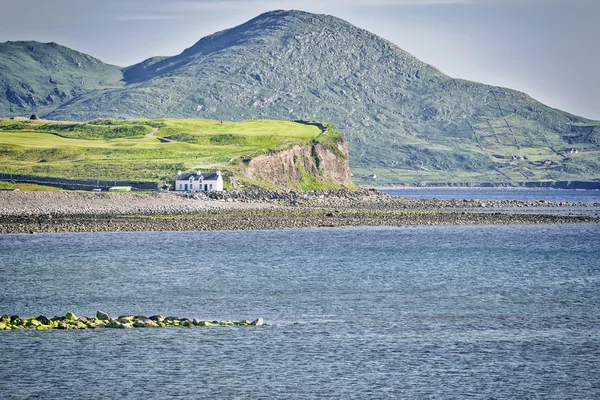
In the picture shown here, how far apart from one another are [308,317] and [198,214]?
68.8m

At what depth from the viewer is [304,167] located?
175000 millimetres

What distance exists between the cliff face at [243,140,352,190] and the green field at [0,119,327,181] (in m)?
2.30

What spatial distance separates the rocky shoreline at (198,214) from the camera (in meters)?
95.7

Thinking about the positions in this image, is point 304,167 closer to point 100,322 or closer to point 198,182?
point 198,182

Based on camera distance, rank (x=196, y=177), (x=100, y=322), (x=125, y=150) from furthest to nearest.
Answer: (x=125, y=150) < (x=196, y=177) < (x=100, y=322)

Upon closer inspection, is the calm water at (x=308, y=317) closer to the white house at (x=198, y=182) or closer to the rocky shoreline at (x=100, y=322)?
the rocky shoreline at (x=100, y=322)

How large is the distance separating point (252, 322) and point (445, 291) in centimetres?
1615

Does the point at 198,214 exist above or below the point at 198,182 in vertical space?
below

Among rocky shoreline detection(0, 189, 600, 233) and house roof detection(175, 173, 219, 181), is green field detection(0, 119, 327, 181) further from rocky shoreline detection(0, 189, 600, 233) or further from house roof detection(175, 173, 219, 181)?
rocky shoreline detection(0, 189, 600, 233)

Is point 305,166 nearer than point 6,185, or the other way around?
point 6,185

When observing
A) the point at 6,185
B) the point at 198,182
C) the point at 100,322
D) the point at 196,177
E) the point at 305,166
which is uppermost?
the point at 305,166

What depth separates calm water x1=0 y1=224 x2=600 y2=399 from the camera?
105 feet

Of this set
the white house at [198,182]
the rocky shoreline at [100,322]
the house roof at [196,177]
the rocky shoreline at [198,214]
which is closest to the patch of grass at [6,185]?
the rocky shoreline at [198,214]

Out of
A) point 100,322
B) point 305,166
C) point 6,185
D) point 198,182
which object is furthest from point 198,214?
point 100,322
